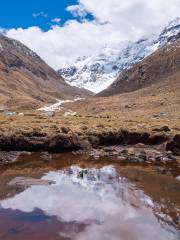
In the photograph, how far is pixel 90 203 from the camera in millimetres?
36875

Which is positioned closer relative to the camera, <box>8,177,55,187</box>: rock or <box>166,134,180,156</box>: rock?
<box>8,177,55,187</box>: rock

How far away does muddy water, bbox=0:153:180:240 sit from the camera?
30031mm

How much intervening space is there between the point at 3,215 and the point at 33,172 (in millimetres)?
17378

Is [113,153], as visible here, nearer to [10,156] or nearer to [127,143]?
[127,143]

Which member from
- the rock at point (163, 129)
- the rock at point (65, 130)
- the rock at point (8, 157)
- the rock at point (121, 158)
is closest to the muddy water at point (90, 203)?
the rock at point (8, 157)

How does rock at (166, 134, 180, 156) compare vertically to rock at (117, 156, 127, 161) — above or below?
above

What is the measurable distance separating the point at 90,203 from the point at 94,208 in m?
1.38

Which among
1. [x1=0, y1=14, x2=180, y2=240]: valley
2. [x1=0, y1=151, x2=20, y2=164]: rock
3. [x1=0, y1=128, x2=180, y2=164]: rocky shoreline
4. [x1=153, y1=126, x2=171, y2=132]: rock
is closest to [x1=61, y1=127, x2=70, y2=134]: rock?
[x1=0, y1=128, x2=180, y2=164]: rocky shoreline

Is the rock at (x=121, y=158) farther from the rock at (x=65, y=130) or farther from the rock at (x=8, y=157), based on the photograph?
the rock at (x=8, y=157)

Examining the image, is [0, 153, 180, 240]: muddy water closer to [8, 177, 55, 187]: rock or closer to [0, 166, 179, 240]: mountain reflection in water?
[0, 166, 179, 240]: mountain reflection in water

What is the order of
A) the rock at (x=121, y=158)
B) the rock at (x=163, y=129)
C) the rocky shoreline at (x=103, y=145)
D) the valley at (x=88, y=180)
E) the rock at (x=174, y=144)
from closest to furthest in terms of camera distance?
the valley at (x=88, y=180) < the rock at (x=121, y=158) < the rocky shoreline at (x=103, y=145) < the rock at (x=174, y=144) < the rock at (x=163, y=129)

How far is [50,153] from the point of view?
62406mm

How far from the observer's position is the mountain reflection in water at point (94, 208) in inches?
1180

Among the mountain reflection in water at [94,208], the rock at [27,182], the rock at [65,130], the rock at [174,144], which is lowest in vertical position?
the mountain reflection in water at [94,208]
